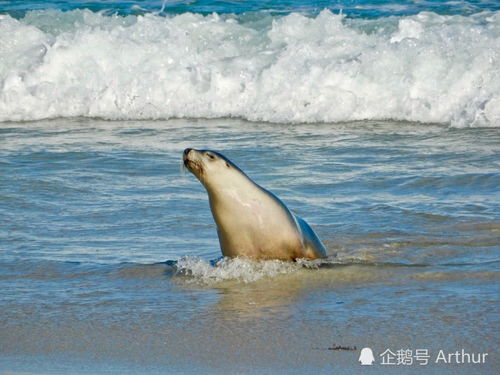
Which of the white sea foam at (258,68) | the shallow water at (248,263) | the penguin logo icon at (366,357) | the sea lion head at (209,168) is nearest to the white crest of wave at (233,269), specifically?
the shallow water at (248,263)

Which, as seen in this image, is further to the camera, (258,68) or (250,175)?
(258,68)

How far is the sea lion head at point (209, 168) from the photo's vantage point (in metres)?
5.99

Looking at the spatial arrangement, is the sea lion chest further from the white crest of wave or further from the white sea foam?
the white sea foam

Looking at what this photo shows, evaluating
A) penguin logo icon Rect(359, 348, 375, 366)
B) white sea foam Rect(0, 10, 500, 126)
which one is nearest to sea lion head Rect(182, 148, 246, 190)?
penguin logo icon Rect(359, 348, 375, 366)

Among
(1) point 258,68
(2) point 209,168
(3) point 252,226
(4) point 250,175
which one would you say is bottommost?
(4) point 250,175

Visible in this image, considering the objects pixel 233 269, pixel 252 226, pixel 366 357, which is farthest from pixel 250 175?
pixel 366 357

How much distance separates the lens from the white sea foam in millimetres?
12742

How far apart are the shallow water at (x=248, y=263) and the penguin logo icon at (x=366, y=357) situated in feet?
0.11

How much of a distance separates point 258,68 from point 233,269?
834 centimetres

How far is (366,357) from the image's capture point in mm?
4383

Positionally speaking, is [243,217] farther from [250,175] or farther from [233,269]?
[250,175]

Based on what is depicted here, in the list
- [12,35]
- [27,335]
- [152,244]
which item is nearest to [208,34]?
[12,35]

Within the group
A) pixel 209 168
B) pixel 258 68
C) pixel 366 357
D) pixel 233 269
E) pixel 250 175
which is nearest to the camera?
pixel 366 357

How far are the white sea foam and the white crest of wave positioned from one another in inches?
242
